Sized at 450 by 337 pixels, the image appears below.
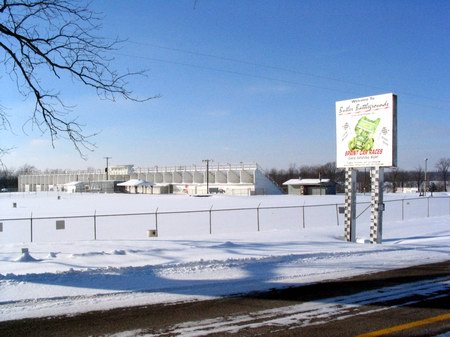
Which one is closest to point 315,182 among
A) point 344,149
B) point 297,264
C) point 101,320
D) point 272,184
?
point 272,184

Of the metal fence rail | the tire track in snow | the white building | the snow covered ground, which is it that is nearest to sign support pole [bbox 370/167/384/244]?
the snow covered ground

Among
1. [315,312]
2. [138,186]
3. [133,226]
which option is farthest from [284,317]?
[138,186]

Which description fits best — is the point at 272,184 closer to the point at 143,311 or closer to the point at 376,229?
the point at 376,229

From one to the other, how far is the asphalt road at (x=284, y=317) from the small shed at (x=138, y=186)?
332ft

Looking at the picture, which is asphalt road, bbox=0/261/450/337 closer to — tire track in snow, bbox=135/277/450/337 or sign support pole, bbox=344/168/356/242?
tire track in snow, bbox=135/277/450/337

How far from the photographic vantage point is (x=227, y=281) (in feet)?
30.5

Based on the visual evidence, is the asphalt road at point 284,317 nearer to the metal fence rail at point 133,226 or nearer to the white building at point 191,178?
the metal fence rail at point 133,226

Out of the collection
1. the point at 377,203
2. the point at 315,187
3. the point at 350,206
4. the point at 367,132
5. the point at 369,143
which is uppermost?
the point at 367,132

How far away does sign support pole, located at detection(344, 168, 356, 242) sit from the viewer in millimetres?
16938

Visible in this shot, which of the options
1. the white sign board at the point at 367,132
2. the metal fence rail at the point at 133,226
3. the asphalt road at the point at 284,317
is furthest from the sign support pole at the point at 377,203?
the asphalt road at the point at 284,317

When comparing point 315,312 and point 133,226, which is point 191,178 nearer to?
point 133,226

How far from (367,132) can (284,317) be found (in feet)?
36.3

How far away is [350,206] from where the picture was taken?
1697 cm

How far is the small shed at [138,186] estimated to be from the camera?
354 feet
